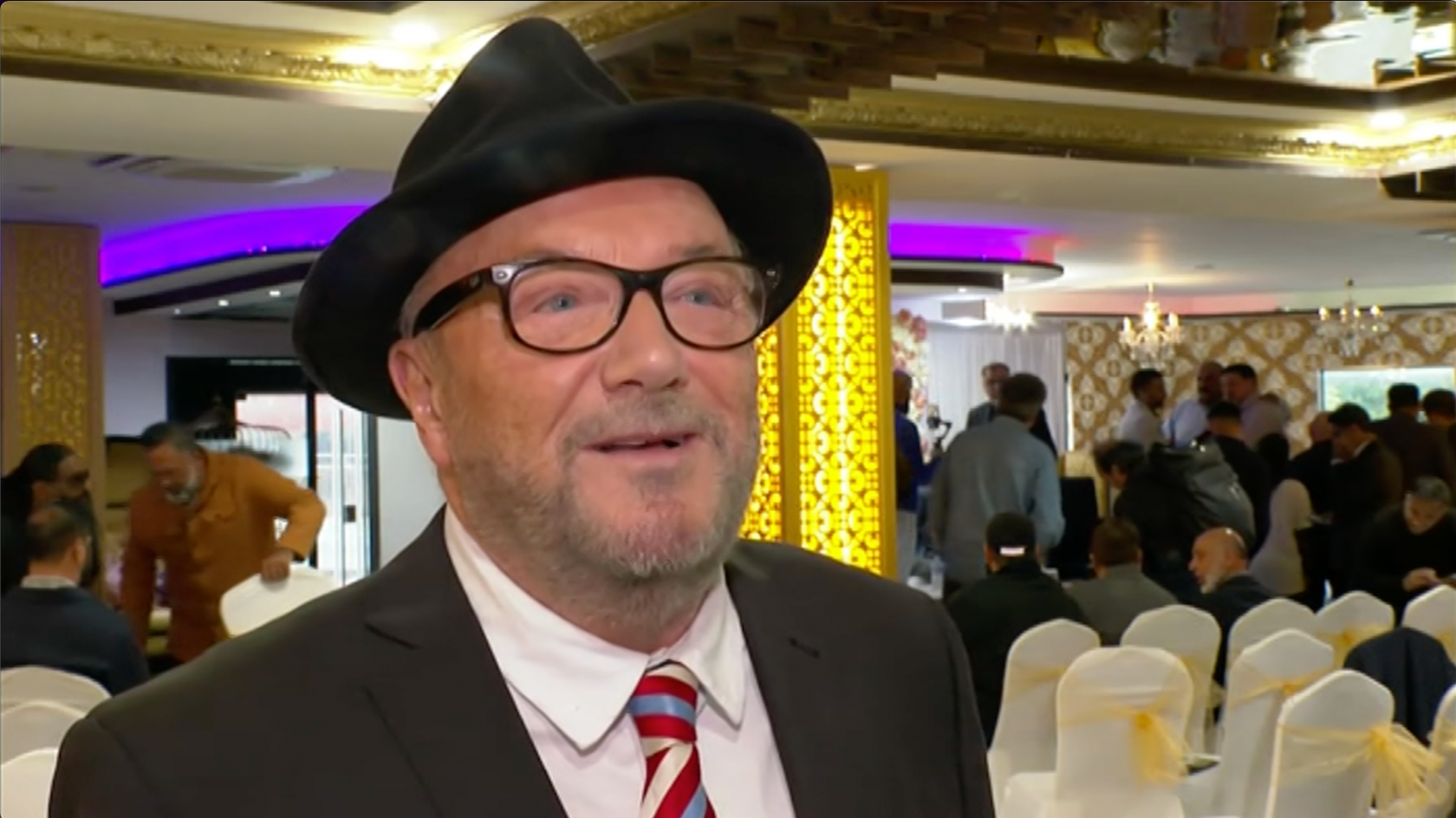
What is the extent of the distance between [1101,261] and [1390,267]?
2927 mm

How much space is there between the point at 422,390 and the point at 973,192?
7.93 meters

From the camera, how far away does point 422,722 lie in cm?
118

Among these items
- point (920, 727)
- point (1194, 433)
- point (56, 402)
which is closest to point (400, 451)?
point (56, 402)

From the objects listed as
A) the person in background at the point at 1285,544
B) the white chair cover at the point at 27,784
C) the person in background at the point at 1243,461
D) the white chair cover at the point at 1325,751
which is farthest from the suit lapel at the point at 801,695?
the person in background at the point at 1243,461

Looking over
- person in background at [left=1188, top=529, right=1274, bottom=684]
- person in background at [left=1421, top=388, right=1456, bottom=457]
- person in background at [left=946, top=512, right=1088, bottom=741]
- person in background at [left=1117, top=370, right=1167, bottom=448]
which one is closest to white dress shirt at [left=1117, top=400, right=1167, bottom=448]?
person in background at [left=1117, top=370, right=1167, bottom=448]

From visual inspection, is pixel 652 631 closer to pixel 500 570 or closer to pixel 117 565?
pixel 500 570

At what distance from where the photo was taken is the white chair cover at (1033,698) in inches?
193

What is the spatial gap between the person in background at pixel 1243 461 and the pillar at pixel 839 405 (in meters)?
1.80

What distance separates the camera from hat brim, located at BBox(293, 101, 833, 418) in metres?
1.20

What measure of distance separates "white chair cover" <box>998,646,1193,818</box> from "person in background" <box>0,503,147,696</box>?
2.52 metres

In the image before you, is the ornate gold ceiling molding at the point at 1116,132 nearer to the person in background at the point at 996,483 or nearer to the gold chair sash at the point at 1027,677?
the person in background at the point at 996,483

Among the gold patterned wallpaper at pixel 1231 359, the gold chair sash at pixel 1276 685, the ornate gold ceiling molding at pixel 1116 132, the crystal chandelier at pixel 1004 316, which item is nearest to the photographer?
the gold chair sash at pixel 1276 685

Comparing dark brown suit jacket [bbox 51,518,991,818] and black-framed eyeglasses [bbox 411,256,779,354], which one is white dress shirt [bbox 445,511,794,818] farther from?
black-framed eyeglasses [bbox 411,256,779,354]

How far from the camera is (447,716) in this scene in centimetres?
118
